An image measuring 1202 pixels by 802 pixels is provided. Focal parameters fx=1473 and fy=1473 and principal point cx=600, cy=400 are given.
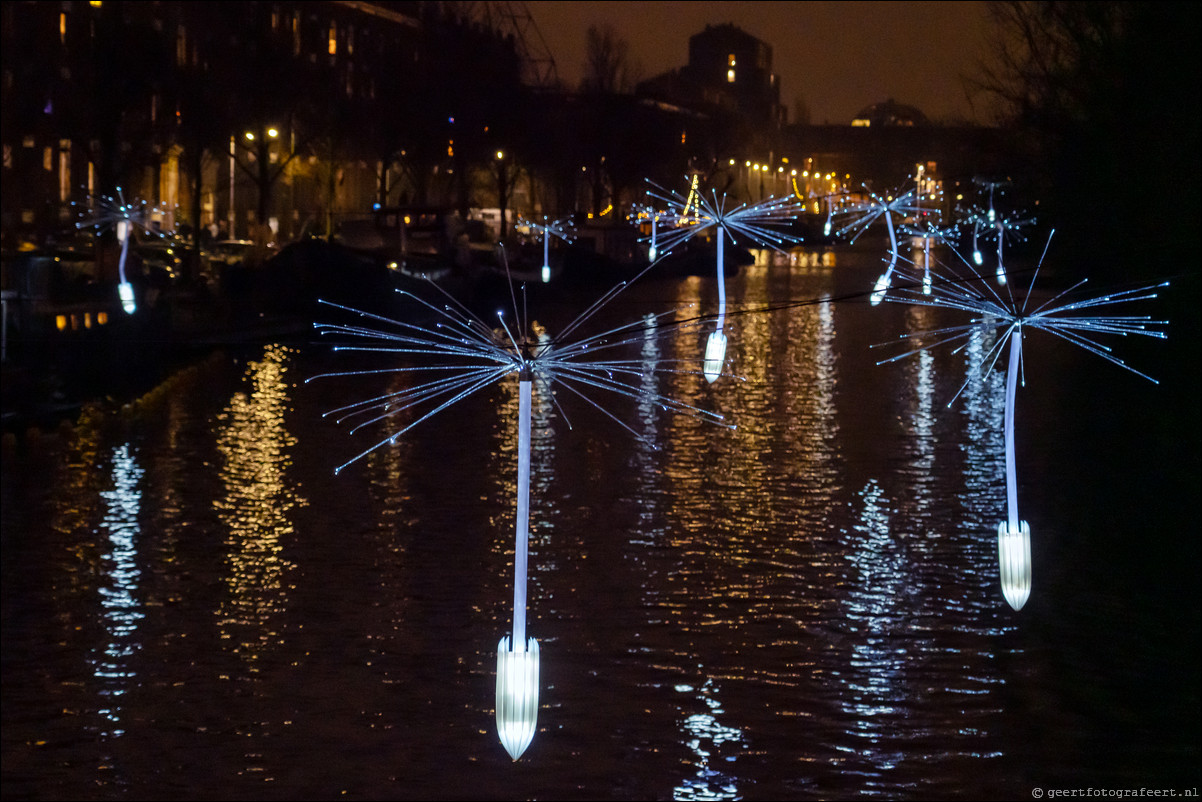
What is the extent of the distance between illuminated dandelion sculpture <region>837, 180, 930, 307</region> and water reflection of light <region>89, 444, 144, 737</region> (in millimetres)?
16790

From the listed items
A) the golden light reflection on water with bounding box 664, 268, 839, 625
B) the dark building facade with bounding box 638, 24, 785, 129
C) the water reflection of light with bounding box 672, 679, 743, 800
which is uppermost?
the dark building facade with bounding box 638, 24, 785, 129

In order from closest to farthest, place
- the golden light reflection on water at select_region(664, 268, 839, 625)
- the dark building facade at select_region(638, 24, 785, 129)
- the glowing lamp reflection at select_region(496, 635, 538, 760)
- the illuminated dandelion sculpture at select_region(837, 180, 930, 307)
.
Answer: the glowing lamp reflection at select_region(496, 635, 538, 760) < the illuminated dandelion sculpture at select_region(837, 180, 930, 307) < the dark building facade at select_region(638, 24, 785, 129) < the golden light reflection on water at select_region(664, 268, 839, 625)

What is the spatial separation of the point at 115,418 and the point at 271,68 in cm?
2798

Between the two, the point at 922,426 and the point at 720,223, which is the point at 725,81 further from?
the point at 922,426

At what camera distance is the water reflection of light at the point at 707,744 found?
17.4 metres

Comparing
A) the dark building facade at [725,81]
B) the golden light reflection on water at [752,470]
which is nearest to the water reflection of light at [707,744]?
the golden light reflection on water at [752,470]

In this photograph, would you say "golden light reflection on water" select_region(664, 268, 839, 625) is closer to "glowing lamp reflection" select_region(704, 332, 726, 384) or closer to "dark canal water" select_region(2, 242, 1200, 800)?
"dark canal water" select_region(2, 242, 1200, 800)

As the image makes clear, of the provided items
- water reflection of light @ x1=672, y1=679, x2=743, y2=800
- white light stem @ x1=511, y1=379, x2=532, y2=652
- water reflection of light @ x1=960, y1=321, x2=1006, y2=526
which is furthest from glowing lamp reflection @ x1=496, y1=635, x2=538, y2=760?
water reflection of light @ x1=960, y1=321, x2=1006, y2=526

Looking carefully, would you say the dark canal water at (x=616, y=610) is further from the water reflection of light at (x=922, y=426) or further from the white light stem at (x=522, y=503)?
the white light stem at (x=522, y=503)

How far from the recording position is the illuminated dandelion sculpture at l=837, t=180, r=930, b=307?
338 cm

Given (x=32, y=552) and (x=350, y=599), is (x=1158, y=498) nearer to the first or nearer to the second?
(x=350, y=599)

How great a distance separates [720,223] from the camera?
327 cm

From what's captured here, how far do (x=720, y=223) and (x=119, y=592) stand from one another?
858 inches

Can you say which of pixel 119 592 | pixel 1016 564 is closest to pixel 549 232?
pixel 1016 564
